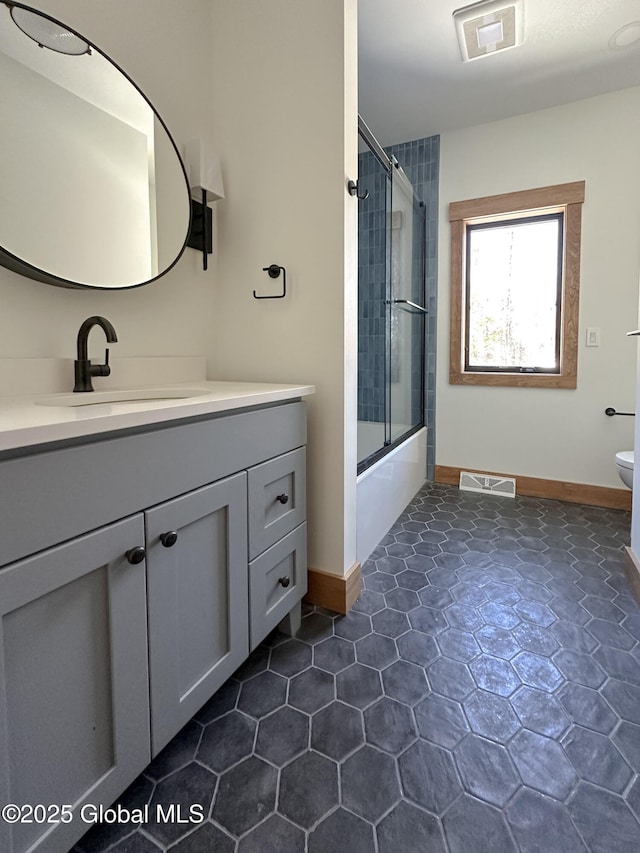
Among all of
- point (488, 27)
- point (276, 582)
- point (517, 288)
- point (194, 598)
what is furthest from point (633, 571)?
point (488, 27)

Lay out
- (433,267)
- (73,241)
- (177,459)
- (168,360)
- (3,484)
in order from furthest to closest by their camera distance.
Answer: (433,267) < (168,360) < (73,241) < (177,459) < (3,484)

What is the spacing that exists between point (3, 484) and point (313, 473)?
1.09 m

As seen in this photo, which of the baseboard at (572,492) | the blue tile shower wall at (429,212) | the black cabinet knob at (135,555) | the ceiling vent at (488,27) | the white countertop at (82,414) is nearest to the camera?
the white countertop at (82,414)

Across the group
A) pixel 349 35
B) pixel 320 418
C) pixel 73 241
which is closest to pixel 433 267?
pixel 349 35

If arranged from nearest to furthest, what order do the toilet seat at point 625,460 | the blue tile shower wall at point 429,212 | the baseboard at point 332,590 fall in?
the baseboard at point 332,590 → the toilet seat at point 625,460 → the blue tile shower wall at point 429,212

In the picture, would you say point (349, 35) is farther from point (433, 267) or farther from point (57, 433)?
point (433, 267)

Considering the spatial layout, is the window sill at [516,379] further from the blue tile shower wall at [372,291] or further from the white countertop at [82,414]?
the white countertop at [82,414]

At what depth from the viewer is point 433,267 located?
10.4ft

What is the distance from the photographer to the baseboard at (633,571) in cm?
171

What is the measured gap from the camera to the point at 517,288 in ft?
9.90

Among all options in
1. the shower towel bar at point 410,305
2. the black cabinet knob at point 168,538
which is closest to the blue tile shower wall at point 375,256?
the shower towel bar at point 410,305

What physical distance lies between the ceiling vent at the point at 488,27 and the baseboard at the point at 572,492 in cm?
241

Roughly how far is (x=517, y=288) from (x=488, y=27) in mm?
1437

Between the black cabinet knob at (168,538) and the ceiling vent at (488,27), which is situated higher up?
the ceiling vent at (488,27)
